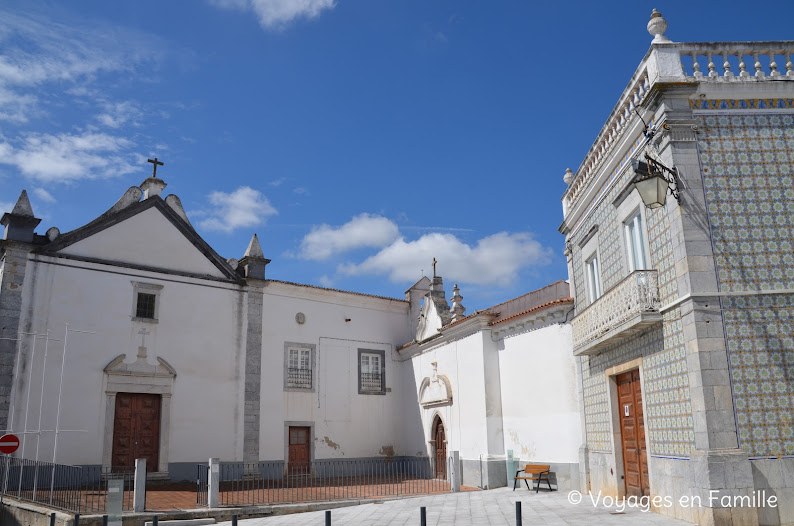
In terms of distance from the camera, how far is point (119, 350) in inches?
669

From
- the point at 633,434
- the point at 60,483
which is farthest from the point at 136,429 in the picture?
the point at 633,434

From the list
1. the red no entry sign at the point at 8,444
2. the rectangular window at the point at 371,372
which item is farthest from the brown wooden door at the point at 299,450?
the red no entry sign at the point at 8,444

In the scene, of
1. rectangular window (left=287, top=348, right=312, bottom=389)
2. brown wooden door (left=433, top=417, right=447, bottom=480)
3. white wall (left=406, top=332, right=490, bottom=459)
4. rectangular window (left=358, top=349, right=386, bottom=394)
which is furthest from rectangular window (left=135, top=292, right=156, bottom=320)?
brown wooden door (left=433, top=417, right=447, bottom=480)

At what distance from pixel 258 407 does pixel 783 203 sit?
15.1 m

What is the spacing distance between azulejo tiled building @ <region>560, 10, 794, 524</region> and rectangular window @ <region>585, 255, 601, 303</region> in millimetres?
1844

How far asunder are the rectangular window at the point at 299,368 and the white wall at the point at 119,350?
1750 millimetres

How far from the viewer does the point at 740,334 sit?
27.0 ft

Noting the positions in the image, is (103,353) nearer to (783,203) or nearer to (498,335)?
(498,335)

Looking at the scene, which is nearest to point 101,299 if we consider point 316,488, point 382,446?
point 316,488

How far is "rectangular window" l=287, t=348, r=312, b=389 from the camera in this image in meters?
20.1

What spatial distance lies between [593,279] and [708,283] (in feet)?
15.2

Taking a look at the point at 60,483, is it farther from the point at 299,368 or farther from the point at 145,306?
the point at 299,368

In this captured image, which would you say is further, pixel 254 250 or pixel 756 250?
pixel 254 250

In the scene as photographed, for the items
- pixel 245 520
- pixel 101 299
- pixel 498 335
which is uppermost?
pixel 101 299
